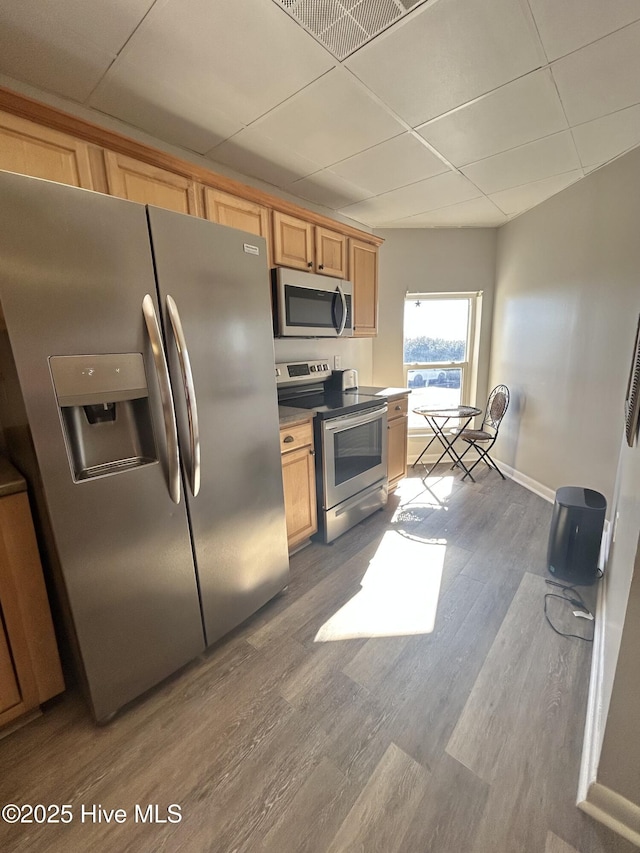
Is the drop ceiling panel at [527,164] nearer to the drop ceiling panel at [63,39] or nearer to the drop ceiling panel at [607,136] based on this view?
the drop ceiling panel at [607,136]

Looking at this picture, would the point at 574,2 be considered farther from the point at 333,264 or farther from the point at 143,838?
the point at 143,838

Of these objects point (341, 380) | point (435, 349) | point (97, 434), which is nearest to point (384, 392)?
point (341, 380)

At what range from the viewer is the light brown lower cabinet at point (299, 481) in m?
2.13

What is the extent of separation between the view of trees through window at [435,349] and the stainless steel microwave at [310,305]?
1264 millimetres

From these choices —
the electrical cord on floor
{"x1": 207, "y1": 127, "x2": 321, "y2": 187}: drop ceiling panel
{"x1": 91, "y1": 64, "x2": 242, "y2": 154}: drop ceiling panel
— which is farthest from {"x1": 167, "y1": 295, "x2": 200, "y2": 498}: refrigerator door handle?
the electrical cord on floor

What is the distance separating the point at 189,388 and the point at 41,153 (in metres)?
1.15

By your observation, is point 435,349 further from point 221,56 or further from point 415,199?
point 221,56

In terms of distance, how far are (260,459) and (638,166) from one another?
300 centimetres

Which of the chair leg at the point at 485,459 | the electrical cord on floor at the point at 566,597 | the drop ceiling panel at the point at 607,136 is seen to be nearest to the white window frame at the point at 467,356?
the chair leg at the point at 485,459

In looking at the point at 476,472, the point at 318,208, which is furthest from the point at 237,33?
the point at 476,472

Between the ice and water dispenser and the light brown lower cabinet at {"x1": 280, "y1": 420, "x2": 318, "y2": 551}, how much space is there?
2.77 feet

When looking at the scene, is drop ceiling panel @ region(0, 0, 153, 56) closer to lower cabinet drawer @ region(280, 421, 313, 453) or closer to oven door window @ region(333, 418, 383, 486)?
lower cabinet drawer @ region(280, 421, 313, 453)

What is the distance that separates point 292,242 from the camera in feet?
8.12

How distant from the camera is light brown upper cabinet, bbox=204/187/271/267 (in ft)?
6.52
